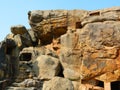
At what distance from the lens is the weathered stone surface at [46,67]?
51.1 feet

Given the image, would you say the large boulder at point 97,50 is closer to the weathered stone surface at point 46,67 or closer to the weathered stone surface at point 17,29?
the weathered stone surface at point 46,67

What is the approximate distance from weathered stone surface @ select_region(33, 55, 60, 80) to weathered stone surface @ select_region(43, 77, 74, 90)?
1.37 meters

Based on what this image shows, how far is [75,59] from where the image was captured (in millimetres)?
16000

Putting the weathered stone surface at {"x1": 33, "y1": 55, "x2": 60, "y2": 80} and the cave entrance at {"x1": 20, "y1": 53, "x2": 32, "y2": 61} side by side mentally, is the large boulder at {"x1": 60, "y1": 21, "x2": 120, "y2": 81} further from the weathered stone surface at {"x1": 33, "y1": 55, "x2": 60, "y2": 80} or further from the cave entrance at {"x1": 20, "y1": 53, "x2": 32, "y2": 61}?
the cave entrance at {"x1": 20, "y1": 53, "x2": 32, "y2": 61}

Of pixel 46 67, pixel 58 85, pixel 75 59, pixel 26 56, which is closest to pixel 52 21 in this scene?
pixel 26 56

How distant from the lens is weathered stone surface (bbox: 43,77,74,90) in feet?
44.7

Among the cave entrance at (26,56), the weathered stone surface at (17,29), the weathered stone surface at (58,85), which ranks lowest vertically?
the weathered stone surface at (58,85)

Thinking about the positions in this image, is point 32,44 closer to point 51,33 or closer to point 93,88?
point 51,33

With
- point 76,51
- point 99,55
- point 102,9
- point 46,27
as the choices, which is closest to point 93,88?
point 99,55

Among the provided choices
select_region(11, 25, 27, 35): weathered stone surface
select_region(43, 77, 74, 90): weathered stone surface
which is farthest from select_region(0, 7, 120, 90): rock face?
select_region(11, 25, 27, 35): weathered stone surface

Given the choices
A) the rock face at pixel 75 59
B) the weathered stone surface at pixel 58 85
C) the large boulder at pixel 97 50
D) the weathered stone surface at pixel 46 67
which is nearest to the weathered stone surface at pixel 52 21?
the rock face at pixel 75 59

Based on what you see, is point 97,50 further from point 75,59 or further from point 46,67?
point 46,67

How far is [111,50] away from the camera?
47.9 feet

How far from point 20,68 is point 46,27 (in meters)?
4.85
